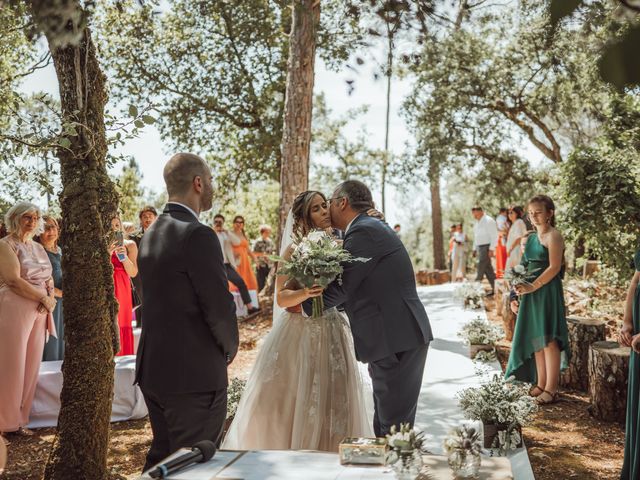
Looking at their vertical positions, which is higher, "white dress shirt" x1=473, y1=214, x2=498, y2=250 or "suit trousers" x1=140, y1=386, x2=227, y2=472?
"white dress shirt" x1=473, y1=214, x2=498, y2=250

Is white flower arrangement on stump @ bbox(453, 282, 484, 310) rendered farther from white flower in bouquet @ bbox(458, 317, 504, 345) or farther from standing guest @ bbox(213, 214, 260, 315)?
standing guest @ bbox(213, 214, 260, 315)

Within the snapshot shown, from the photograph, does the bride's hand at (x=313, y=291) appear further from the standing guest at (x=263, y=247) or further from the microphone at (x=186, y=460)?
the standing guest at (x=263, y=247)

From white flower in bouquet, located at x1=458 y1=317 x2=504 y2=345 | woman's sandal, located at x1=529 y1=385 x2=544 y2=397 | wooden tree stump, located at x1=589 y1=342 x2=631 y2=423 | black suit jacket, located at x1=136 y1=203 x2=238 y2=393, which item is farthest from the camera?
white flower in bouquet, located at x1=458 y1=317 x2=504 y2=345

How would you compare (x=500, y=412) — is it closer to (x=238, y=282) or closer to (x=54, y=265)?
(x=54, y=265)

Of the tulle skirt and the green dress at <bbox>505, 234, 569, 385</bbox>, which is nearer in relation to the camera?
the tulle skirt

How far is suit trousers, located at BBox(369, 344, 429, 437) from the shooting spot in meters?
3.72

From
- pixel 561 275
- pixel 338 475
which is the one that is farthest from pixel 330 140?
pixel 338 475

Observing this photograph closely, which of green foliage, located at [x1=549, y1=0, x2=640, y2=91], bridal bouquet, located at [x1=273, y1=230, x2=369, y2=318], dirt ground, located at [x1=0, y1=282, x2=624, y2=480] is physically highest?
green foliage, located at [x1=549, y1=0, x2=640, y2=91]

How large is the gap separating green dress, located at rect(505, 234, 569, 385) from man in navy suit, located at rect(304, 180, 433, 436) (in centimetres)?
281

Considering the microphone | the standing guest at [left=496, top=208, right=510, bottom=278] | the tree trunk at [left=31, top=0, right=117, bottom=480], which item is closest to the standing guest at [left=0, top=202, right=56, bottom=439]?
the tree trunk at [left=31, top=0, right=117, bottom=480]

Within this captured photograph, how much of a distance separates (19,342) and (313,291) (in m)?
3.37

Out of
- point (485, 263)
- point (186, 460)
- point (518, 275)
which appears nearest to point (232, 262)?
point (485, 263)

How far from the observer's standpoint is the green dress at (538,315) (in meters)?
6.15

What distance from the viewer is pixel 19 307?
19.2 feet
